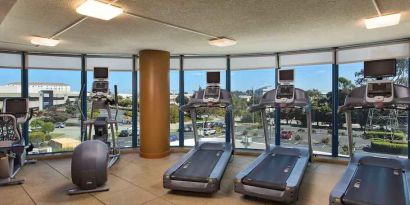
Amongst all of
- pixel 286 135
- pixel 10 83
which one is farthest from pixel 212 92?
pixel 10 83

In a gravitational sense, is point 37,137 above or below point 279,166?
above

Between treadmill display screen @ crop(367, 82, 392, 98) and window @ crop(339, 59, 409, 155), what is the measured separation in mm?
1611

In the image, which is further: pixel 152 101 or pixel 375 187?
pixel 152 101

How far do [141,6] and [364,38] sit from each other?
14.0ft

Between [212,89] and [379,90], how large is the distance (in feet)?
9.62

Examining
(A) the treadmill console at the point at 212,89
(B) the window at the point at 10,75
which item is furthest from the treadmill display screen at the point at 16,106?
(A) the treadmill console at the point at 212,89

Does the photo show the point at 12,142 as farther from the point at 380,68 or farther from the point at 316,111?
the point at 316,111

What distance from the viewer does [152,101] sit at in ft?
20.3

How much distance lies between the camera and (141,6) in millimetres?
3270

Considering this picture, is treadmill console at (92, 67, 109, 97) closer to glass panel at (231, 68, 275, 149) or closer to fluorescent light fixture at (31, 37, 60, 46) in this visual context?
fluorescent light fixture at (31, 37, 60, 46)

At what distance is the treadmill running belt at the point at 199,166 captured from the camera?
4047mm

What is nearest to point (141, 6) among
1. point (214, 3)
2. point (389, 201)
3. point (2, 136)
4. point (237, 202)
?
point (214, 3)

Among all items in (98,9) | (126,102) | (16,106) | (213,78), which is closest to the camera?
(98,9)

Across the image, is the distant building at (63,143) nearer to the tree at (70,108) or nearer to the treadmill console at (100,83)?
the tree at (70,108)
